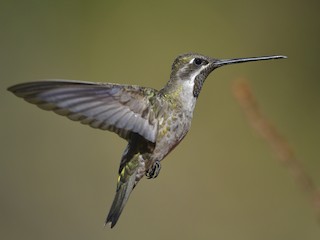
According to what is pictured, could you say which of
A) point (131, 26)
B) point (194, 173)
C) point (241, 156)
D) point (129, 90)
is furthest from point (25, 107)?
point (129, 90)

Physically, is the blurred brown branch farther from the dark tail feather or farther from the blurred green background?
the blurred green background

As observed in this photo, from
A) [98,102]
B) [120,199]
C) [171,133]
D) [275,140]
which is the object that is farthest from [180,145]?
[275,140]

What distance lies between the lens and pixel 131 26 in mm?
6293

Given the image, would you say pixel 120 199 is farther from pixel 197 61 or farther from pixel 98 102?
pixel 197 61

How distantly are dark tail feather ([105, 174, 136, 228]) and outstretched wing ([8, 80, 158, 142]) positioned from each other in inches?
7.4

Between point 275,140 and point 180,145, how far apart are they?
4.09 m

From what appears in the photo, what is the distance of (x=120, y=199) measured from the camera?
7.54 feet

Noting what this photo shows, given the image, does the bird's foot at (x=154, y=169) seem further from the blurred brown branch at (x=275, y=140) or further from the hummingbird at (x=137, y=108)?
the blurred brown branch at (x=275, y=140)

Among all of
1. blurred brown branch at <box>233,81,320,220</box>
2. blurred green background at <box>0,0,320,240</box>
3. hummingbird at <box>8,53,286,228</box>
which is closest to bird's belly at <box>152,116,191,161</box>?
hummingbird at <box>8,53,286,228</box>

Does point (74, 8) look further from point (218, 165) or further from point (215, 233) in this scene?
point (215, 233)

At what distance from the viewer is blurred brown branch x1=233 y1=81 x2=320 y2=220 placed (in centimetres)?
148

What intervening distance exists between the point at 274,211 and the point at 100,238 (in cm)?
156

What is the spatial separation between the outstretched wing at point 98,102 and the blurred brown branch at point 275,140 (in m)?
0.37

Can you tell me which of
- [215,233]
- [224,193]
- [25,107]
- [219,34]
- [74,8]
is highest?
[74,8]
